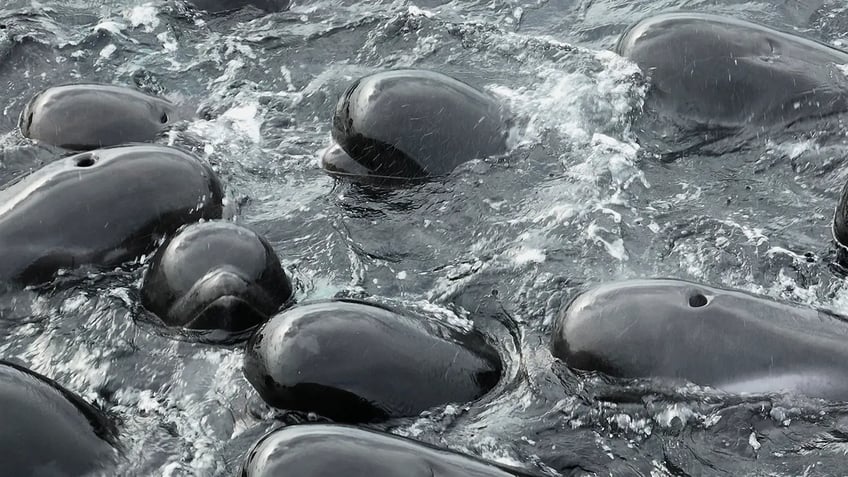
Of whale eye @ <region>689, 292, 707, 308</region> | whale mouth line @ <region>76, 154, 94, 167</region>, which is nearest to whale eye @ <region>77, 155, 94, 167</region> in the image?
whale mouth line @ <region>76, 154, 94, 167</region>

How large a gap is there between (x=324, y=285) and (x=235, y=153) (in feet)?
5.89

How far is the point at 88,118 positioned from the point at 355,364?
344cm

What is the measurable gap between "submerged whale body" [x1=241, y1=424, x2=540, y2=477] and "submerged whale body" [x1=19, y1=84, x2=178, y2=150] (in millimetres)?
3733

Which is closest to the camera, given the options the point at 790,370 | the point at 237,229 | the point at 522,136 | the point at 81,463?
the point at 81,463

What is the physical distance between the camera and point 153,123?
7949 mm

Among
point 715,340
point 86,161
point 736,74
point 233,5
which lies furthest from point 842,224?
point 233,5

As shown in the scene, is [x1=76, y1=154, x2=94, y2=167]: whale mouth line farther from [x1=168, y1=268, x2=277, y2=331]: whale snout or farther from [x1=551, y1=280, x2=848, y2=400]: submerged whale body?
[x1=551, y1=280, x2=848, y2=400]: submerged whale body

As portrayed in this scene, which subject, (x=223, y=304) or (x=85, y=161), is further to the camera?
(x=85, y=161)

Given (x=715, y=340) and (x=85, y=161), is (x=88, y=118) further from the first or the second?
(x=715, y=340)

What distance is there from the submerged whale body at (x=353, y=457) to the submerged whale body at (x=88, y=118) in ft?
12.2

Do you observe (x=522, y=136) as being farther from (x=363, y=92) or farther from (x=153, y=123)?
(x=153, y=123)

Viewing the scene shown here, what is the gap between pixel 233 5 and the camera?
9820 mm

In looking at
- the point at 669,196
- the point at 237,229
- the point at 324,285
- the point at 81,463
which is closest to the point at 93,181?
the point at 237,229

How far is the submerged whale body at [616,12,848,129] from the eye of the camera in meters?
7.75
